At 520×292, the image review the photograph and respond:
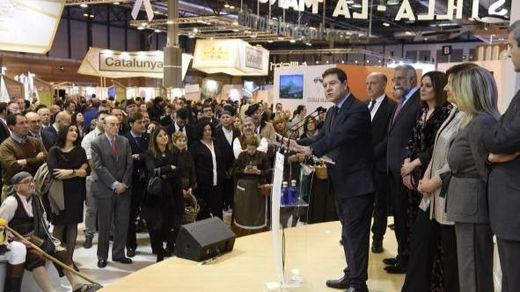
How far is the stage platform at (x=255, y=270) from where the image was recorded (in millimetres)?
3535

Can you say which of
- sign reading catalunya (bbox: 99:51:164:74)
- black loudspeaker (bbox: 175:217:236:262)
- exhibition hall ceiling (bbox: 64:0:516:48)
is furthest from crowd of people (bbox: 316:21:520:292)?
sign reading catalunya (bbox: 99:51:164:74)

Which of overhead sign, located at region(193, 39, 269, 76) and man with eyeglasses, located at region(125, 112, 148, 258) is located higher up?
overhead sign, located at region(193, 39, 269, 76)

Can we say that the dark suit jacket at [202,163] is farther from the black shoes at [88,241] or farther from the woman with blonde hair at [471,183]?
the woman with blonde hair at [471,183]

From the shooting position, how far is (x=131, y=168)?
492cm

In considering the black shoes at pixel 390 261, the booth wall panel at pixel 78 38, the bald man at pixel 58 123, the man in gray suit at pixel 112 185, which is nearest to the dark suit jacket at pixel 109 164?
the man in gray suit at pixel 112 185

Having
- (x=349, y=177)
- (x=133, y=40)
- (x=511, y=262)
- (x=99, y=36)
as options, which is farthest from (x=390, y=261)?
(x=133, y=40)

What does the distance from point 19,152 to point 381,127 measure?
3.29 meters

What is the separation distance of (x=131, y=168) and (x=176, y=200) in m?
0.54

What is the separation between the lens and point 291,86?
1277 centimetres

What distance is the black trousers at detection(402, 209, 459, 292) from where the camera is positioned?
2645mm

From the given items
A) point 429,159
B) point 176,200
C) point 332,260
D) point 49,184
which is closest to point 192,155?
point 176,200

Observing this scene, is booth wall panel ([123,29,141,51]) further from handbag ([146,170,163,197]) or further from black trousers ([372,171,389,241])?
black trousers ([372,171,389,241])

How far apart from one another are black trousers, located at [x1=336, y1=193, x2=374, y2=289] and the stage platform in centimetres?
48

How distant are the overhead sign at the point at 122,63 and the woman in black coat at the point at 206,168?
8.70 metres
